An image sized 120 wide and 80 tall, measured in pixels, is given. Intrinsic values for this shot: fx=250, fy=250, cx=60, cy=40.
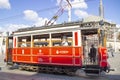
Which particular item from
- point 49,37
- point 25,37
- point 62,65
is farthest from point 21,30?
point 62,65

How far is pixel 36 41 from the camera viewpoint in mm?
18391

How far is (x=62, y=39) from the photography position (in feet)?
54.8

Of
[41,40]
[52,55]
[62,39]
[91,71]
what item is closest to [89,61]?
[91,71]

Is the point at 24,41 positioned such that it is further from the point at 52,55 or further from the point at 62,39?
the point at 62,39

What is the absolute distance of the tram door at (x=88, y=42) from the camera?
1575 cm

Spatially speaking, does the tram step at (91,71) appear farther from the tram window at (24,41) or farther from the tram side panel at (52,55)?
the tram window at (24,41)

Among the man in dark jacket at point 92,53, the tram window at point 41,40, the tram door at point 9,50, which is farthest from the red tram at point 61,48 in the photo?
the tram door at point 9,50

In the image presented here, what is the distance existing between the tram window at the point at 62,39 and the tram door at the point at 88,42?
92cm

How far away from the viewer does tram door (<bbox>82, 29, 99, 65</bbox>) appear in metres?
15.8

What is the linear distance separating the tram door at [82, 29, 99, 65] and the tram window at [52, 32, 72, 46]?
92cm

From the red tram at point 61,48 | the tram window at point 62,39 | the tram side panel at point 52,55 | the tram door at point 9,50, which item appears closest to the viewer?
the red tram at point 61,48

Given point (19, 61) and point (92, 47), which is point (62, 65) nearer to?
point (92, 47)

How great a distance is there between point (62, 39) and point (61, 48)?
664 mm

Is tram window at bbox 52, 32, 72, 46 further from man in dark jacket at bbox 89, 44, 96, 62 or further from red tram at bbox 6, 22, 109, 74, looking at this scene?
man in dark jacket at bbox 89, 44, 96, 62
